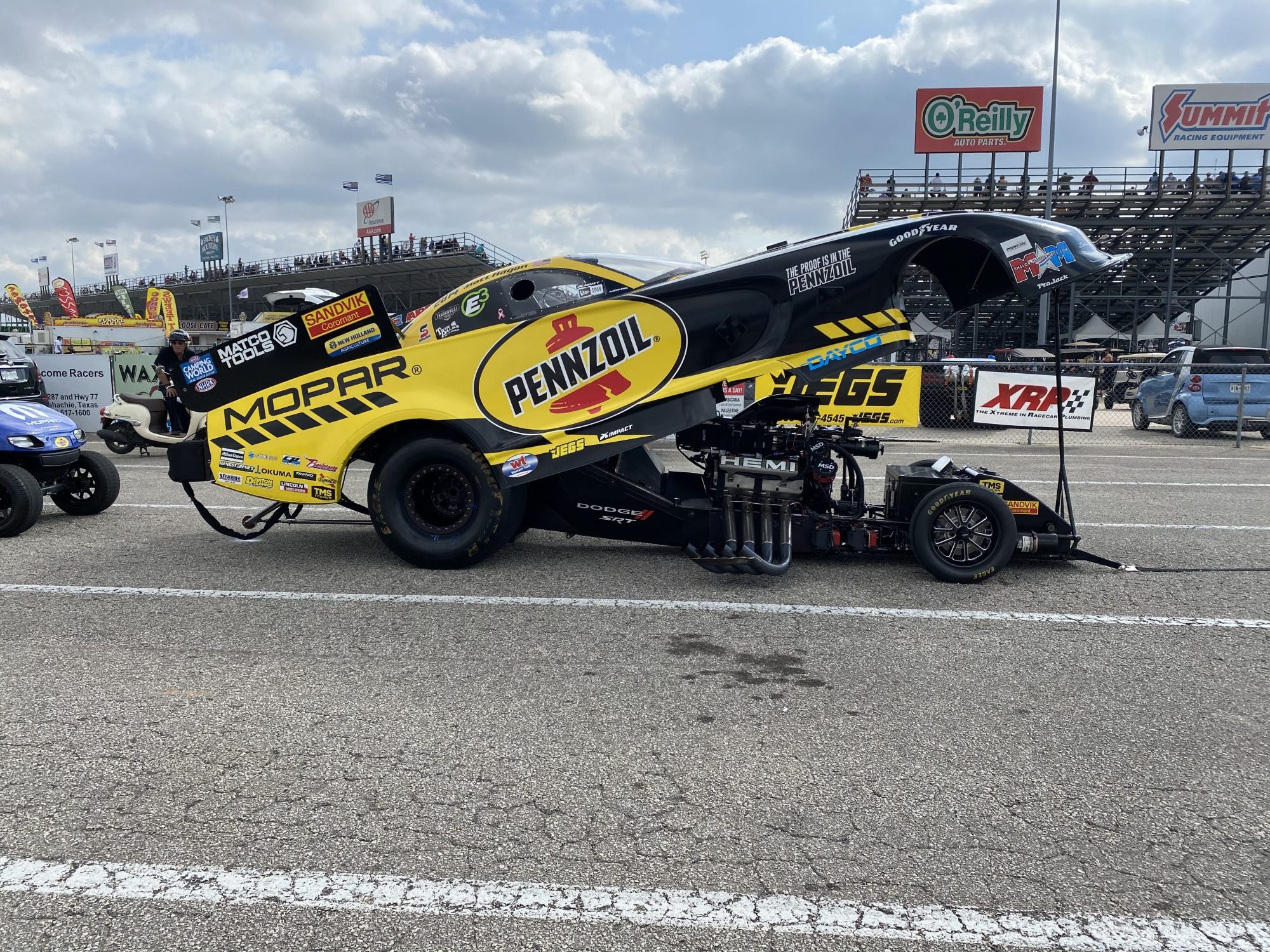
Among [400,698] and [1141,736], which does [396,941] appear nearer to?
[400,698]

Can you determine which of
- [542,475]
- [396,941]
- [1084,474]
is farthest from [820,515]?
[1084,474]

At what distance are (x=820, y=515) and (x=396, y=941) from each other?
13.3 feet

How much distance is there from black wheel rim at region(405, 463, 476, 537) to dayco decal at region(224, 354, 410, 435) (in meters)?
0.56

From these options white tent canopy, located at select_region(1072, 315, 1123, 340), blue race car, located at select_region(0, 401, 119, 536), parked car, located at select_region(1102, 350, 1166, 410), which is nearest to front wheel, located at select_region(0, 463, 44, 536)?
blue race car, located at select_region(0, 401, 119, 536)

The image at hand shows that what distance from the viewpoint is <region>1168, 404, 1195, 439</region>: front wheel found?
48.6 ft

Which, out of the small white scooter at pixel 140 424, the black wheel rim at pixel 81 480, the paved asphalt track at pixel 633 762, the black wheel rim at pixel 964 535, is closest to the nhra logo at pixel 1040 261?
the black wheel rim at pixel 964 535

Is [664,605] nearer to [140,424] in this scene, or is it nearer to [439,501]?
[439,501]

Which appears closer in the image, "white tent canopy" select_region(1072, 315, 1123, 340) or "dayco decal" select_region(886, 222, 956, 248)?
"dayco decal" select_region(886, 222, 956, 248)

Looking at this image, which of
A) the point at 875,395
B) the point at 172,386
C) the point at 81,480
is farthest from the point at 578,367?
the point at 172,386

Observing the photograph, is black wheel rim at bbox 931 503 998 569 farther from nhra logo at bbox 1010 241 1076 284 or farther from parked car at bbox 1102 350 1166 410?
parked car at bbox 1102 350 1166 410

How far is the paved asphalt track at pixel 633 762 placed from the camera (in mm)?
2275

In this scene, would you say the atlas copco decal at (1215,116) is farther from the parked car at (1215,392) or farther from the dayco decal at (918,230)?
the dayco decal at (918,230)

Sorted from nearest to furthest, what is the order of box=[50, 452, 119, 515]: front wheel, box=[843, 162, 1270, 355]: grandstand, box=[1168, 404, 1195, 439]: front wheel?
box=[50, 452, 119, 515]: front wheel
box=[1168, 404, 1195, 439]: front wheel
box=[843, 162, 1270, 355]: grandstand

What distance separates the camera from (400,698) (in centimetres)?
363
